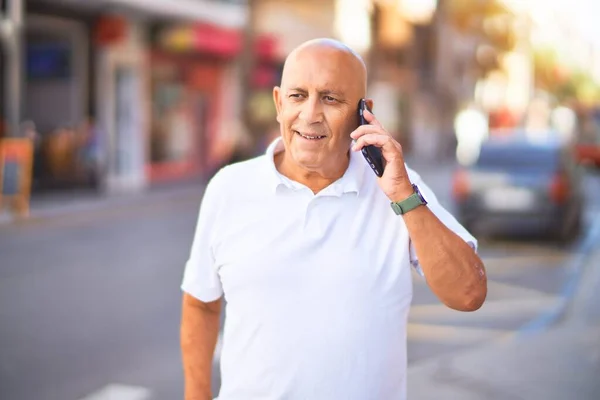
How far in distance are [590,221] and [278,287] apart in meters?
15.3

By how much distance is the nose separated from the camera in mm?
2039

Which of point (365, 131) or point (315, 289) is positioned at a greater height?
point (365, 131)

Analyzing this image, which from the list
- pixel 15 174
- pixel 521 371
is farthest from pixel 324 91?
pixel 15 174

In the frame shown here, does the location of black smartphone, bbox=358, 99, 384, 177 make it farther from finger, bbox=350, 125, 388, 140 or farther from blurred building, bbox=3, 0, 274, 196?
blurred building, bbox=3, 0, 274, 196

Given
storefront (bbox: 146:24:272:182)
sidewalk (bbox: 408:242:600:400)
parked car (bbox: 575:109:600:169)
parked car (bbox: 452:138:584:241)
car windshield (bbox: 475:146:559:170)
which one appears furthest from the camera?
parked car (bbox: 575:109:600:169)

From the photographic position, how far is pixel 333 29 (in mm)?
31719

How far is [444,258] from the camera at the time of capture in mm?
1978

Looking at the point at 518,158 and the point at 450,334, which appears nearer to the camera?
the point at 450,334

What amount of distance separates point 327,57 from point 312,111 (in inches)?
5.2

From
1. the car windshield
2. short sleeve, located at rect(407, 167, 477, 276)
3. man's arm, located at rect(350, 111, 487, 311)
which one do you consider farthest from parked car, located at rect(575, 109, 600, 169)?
man's arm, located at rect(350, 111, 487, 311)

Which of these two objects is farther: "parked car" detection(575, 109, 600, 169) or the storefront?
"parked car" detection(575, 109, 600, 169)

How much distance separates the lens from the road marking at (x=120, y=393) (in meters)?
5.19

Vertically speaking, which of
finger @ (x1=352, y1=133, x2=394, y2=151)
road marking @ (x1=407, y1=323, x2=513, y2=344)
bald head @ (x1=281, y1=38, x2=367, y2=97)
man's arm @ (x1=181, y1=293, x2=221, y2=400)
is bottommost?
road marking @ (x1=407, y1=323, x2=513, y2=344)

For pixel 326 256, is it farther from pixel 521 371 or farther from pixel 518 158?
pixel 518 158
